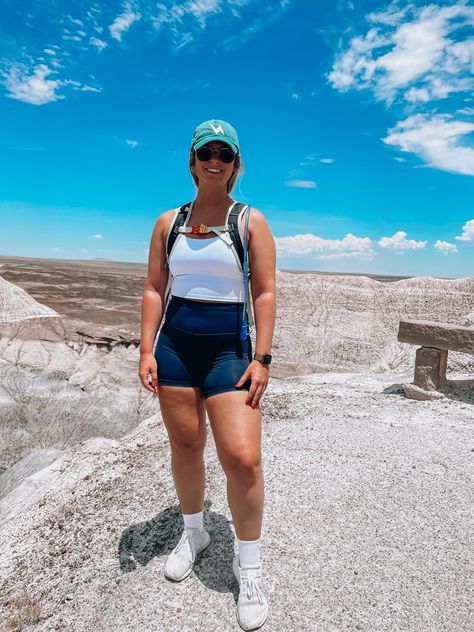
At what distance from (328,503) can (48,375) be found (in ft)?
23.0

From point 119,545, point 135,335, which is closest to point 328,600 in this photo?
point 119,545

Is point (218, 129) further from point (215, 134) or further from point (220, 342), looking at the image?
point (220, 342)

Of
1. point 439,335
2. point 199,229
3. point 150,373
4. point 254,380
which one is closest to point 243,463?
point 254,380

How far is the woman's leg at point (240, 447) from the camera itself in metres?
1.91

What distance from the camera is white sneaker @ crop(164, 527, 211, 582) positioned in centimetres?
239

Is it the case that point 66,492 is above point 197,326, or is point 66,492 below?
below

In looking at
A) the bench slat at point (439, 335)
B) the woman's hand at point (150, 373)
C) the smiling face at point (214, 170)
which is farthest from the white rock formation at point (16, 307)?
the smiling face at point (214, 170)

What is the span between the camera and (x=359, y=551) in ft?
8.53

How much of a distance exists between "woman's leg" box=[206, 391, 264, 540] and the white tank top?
18.3 inches

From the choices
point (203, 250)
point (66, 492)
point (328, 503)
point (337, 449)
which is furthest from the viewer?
point (337, 449)

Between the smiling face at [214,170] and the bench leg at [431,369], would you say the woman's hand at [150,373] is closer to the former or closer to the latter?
the smiling face at [214,170]

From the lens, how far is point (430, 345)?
213 inches

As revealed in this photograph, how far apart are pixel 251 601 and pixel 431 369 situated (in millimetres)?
4140

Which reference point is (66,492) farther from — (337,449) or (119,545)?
(337,449)
